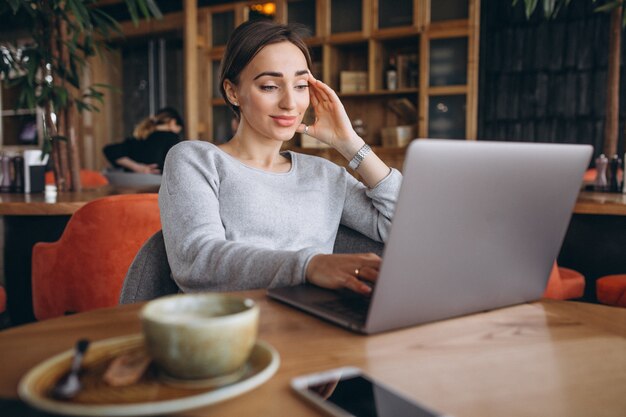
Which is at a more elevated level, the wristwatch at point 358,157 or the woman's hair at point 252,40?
the woman's hair at point 252,40

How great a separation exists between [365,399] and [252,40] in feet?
3.46

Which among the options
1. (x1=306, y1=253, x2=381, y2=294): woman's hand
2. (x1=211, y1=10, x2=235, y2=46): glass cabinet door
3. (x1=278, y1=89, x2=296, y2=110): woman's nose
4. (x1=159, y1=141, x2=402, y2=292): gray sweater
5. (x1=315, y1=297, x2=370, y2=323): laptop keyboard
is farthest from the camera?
(x1=211, y1=10, x2=235, y2=46): glass cabinet door

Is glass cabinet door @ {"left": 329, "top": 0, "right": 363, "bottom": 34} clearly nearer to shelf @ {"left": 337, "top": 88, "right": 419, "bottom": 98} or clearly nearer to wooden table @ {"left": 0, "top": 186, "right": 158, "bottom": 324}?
shelf @ {"left": 337, "top": 88, "right": 419, "bottom": 98}

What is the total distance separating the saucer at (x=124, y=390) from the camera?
1.64ft

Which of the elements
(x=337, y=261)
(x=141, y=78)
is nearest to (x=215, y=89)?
(x=141, y=78)

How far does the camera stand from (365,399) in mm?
644

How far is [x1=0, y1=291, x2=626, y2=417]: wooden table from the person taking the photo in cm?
58

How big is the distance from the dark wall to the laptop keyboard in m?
5.15

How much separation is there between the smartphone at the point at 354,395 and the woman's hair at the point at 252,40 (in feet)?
3.30

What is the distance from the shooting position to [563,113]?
5.62m

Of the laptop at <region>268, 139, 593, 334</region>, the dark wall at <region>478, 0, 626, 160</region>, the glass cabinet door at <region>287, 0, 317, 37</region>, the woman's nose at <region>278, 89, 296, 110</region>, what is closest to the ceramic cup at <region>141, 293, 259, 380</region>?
the laptop at <region>268, 139, 593, 334</region>

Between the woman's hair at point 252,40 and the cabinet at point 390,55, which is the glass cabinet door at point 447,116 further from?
the woman's hair at point 252,40

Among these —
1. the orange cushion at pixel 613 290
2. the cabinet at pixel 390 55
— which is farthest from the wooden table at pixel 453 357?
the cabinet at pixel 390 55

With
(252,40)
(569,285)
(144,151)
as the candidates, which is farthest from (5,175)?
(569,285)
